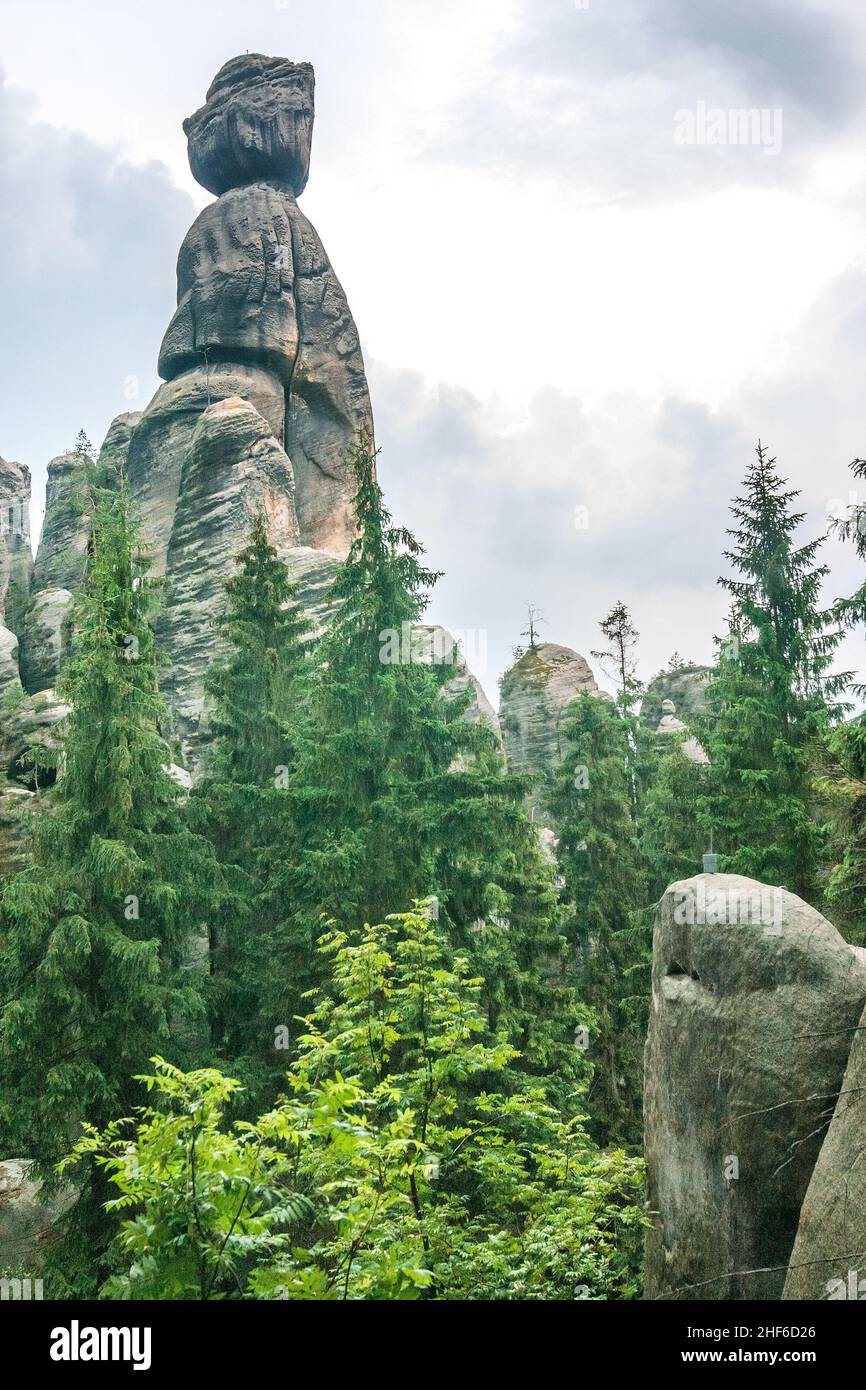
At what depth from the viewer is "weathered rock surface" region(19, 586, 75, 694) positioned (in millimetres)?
30281

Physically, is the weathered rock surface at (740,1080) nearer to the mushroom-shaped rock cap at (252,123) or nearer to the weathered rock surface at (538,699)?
the weathered rock surface at (538,699)

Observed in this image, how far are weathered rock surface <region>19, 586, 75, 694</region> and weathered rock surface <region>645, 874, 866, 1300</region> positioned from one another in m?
24.2

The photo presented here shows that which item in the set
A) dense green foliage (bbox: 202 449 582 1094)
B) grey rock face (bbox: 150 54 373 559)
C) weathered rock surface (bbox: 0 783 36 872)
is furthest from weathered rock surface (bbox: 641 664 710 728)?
weathered rock surface (bbox: 0 783 36 872)

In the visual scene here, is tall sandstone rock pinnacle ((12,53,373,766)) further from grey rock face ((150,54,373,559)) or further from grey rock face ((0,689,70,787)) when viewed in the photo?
grey rock face ((0,689,70,787))

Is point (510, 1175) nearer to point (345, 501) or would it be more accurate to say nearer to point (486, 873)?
point (486, 873)

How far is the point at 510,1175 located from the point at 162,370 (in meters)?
38.2

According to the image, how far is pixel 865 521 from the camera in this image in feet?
40.5

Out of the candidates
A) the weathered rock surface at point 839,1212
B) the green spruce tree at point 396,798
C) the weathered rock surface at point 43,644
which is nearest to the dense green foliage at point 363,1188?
the weathered rock surface at point 839,1212

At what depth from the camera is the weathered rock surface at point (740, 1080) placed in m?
7.69

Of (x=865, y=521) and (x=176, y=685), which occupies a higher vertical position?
(x=176, y=685)

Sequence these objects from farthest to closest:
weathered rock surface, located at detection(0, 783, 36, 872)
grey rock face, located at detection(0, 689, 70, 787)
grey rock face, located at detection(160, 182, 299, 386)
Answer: grey rock face, located at detection(160, 182, 299, 386) → grey rock face, located at detection(0, 689, 70, 787) → weathered rock surface, located at detection(0, 783, 36, 872)

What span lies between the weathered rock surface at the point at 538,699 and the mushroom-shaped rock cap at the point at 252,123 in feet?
76.1

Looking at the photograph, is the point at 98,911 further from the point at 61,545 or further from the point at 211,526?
the point at 61,545
